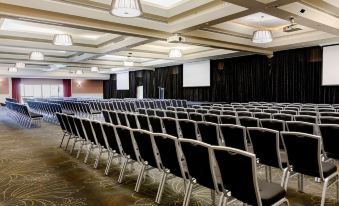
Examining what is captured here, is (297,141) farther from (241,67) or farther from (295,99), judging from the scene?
(241,67)

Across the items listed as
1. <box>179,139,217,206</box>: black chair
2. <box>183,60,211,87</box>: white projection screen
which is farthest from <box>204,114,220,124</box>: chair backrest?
<box>183,60,211,87</box>: white projection screen

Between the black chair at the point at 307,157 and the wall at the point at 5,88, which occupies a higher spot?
the wall at the point at 5,88

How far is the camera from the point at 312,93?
12117 mm

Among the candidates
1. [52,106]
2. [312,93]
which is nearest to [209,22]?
[312,93]

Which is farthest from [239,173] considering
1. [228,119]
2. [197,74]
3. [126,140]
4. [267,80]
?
[197,74]

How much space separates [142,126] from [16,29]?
24.0ft

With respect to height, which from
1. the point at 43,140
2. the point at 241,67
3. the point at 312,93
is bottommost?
the point at 43,140

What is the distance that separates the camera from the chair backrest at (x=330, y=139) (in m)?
3.66

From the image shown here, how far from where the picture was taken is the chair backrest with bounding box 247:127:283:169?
3182 millimetres

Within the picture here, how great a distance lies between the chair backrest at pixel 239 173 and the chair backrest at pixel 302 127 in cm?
211

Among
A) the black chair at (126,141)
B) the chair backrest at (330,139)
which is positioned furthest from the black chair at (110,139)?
the chair backrest at (330,139)

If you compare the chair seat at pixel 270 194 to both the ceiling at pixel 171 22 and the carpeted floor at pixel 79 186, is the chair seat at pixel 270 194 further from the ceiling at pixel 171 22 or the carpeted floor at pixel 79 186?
the ceiling at pixel 171 22

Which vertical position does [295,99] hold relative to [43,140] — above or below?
above

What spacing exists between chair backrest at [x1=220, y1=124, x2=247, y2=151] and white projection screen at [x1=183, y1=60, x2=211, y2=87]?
13.2 metres
